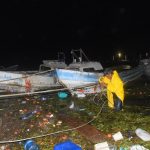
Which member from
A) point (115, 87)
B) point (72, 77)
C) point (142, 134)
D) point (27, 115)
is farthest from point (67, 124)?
point (72, 77)

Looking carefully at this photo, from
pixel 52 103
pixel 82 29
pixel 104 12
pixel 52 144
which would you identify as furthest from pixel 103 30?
pixel 52 144

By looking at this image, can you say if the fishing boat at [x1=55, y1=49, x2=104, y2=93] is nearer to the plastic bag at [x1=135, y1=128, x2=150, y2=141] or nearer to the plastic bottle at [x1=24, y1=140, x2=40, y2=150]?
the plastic bag at [x1=135, y1=128, x2=150, y2=141]

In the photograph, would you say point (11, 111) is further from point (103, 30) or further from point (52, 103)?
point (103, 30)

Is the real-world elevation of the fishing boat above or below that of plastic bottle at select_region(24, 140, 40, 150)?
above

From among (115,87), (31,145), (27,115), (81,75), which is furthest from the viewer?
(81,75)

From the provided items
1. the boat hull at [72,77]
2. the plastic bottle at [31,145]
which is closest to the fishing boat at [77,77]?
the boat hull at [72,77]

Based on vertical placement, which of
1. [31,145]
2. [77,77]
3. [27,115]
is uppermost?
[77,77]

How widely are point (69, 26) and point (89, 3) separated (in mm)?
14460

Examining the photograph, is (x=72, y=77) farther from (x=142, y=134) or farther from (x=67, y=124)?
(x=142, y=134)

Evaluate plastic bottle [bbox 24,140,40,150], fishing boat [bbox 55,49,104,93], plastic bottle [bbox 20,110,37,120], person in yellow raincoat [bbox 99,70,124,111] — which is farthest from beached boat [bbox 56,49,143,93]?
plastic bottle [bbox 24,140,40,150]

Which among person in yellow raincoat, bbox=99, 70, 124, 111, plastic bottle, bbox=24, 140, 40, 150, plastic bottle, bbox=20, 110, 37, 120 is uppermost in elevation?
person in yellow raincoat, bbox=99, 70, 124, 111

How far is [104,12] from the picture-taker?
79125mm

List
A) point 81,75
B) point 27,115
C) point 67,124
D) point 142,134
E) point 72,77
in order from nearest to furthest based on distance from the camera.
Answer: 1. point 142,134
2. point 67,124
3. point 27,115
4. point 72,77
5. point 81,75

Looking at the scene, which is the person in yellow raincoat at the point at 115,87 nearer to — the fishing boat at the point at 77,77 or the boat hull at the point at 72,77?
the fishing boat at the point at 77,77
